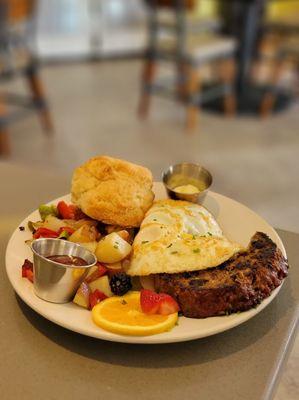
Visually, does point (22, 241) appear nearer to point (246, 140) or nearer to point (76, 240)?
point (76, 240)

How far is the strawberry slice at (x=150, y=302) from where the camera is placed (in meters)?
0.83

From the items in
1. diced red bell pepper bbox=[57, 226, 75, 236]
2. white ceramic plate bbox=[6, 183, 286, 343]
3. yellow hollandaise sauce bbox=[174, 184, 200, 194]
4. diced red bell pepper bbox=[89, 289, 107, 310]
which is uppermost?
yellow hollandaise sauce bbox=[174, 184, 200, 194]

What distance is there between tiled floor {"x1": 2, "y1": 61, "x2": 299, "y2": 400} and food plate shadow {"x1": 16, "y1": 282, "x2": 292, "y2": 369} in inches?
70.5

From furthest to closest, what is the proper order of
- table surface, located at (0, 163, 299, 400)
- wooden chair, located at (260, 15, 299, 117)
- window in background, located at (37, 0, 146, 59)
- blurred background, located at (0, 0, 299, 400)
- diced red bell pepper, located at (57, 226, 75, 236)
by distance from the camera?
window in background, located at (37, 0, 146, 59), wooden chair, located at (260, 15, 299, 117), blurred background, located at (0, 0, 299, 400), diced red bell pepper, located at (57, 226, 75, 236), table surface, located at (0, 163, 299, 400)

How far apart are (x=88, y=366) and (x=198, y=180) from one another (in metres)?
0.58

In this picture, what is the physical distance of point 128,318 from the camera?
2.71 feet

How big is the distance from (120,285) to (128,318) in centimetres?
8

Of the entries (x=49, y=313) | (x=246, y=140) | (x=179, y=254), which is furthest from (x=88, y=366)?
(x=246, y=140)

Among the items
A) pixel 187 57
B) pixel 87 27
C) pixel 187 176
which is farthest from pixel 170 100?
pixel 187 176

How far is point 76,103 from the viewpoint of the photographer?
4.29 meters

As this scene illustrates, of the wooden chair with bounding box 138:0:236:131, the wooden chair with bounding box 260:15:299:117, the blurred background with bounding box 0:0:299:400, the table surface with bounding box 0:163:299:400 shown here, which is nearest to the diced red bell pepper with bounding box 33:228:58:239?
the table surface with bounding box 0:163:299:400

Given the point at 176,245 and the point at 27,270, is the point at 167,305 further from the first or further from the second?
the point at 27,270

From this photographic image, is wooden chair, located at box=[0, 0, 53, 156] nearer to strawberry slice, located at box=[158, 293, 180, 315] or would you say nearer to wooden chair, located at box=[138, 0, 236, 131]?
wooden chair, located at box=[138, 0, 236, 131]

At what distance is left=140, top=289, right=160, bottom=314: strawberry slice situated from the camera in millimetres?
834
